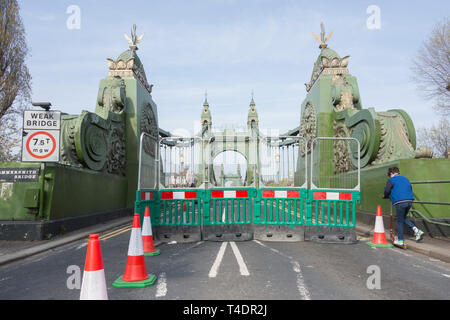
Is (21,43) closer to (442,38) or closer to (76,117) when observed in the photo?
(76,117)

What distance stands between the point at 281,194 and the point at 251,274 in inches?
148

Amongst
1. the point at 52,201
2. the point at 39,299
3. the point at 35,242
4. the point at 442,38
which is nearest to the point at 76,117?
the point at 52,201

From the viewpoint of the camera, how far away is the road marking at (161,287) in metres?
3.93

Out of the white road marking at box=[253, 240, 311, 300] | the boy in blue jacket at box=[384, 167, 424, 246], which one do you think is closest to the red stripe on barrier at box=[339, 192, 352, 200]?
the boy in blue jacket at box=[384, 167, 424, 246]

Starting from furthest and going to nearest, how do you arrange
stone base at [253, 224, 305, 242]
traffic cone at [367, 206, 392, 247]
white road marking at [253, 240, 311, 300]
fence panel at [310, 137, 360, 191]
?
1. fence panel at [310, 137, 360, 191]
2. stone base at [253, 224, 305, 242]
3. traffic cone at [367, 206, 392, 247]
4. white road marking at [253, 240, 311, 300]

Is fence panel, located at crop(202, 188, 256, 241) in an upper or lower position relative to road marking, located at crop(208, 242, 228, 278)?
upper

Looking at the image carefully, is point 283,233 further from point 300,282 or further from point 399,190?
point 300,282

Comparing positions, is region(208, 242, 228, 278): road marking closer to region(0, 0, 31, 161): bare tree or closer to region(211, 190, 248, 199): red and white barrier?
region(211, 190, 248, 199): red and white barrier

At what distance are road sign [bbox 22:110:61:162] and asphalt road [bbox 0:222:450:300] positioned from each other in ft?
7.92

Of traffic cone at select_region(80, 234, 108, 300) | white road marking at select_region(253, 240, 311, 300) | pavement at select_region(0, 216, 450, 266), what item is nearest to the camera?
traffic cone at select_region(80, 234, 108, 300)

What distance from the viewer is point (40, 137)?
26.9 feet

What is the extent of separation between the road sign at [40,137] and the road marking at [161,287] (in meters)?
5.08

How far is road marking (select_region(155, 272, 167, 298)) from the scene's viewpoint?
3.93 metres
